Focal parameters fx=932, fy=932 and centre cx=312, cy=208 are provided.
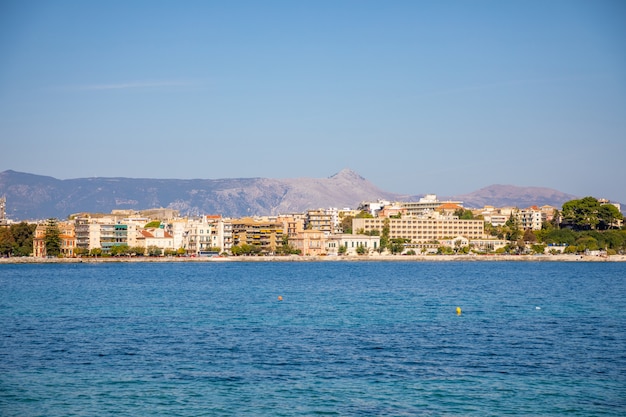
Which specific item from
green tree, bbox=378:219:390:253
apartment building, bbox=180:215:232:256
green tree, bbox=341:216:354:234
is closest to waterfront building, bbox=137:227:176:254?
apartment building, bbox=180:215:232:256

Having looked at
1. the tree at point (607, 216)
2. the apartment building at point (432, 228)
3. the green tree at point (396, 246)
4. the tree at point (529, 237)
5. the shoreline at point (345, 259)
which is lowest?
the shoreline at point (345, 259)

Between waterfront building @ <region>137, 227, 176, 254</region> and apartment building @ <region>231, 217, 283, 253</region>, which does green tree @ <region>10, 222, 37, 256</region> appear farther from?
apartment building @ <region>231, 217, 283, 253</region>

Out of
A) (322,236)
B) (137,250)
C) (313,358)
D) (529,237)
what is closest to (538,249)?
(529,237)

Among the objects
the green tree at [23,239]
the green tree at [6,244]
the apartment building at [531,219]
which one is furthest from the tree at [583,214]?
the green tree at [6,244]

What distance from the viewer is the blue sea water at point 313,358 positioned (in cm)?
1758

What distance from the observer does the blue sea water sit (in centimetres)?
1758

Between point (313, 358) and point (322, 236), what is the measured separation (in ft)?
326

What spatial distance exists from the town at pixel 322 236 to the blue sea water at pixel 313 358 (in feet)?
236

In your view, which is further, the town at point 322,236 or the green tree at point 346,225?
the green tree at point 346,225

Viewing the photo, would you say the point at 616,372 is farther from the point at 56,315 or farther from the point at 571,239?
the point at 571,239

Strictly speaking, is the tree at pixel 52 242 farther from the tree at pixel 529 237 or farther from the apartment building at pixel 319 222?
the tree at pixel 529 237

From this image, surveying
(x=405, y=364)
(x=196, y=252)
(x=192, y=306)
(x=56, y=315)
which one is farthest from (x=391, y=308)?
(x=196, y=252)

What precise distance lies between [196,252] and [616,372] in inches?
3841

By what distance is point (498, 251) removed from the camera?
Result: 117688mm
